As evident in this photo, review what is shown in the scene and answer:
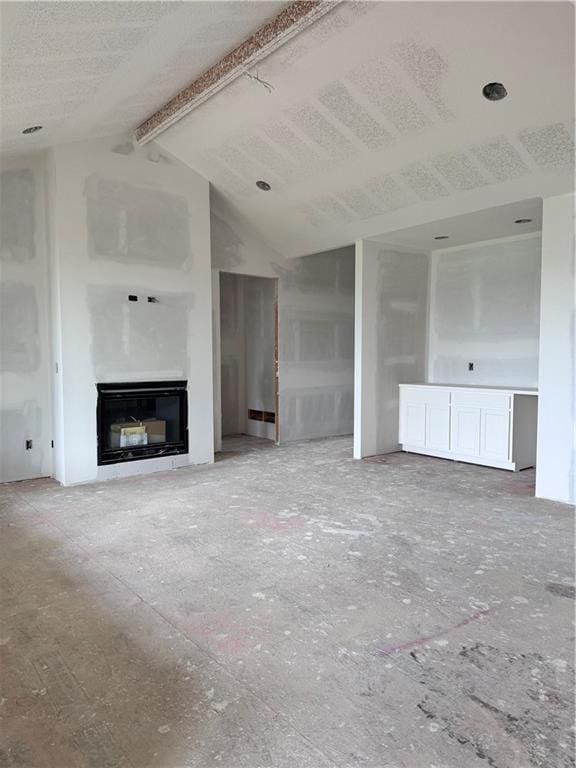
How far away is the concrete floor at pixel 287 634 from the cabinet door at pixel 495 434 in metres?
1.19

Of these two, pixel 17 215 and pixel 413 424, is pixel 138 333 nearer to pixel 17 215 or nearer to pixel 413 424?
pixel 17 215

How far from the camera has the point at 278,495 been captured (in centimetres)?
474

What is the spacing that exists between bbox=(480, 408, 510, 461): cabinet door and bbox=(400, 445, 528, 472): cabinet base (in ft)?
0.22

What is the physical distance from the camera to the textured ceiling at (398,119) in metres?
3.22

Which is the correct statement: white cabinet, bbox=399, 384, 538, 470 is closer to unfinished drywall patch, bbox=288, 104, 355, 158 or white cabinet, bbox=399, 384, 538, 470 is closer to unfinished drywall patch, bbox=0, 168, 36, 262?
unfinished drywall patch, bbox=288, 104, 355, 158

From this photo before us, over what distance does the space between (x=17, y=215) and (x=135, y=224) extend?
1131 mm

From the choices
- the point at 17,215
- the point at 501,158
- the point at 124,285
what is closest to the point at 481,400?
the point at 501,158

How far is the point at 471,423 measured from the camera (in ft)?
19.4

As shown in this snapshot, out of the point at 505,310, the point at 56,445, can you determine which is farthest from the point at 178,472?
the point at 505,310

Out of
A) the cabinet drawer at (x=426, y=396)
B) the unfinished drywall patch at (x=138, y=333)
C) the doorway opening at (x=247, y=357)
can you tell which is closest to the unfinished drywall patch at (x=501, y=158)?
the cabinet drawer at (x=426, y=396)

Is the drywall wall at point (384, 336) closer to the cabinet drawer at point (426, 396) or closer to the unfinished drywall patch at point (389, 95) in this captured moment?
the cabinet drawer at point (426, 396)

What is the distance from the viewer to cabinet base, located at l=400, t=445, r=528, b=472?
564 cm

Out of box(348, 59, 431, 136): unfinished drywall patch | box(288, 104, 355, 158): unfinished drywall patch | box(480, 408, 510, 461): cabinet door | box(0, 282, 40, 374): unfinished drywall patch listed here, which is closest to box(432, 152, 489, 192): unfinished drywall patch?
box(348, 59, 431, 136): unfinished drywall patch

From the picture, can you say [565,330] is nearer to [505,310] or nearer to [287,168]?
[505,310]
